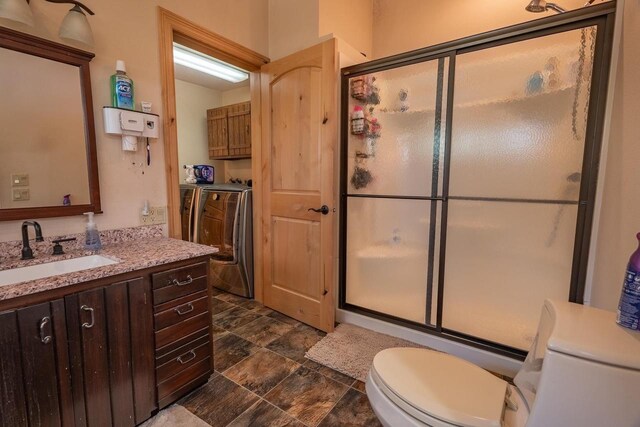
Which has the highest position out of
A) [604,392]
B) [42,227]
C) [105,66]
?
[105,66]

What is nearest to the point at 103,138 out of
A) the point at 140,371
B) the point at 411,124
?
the point at 140,371

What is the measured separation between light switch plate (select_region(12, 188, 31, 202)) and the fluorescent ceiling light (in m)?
2.04

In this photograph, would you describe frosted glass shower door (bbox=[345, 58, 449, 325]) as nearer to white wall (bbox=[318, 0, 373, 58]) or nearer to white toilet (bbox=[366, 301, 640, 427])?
white wall (bbox=[318, 0, 373, 58])

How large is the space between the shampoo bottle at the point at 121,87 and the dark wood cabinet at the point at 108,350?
3.10 ft

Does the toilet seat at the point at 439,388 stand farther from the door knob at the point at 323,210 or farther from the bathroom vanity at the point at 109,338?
the door knob at the point at 323,210

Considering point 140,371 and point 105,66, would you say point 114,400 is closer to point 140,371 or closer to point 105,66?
point 140,371

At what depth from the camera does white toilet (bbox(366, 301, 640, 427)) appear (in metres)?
0.71

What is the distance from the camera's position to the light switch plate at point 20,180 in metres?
1.34

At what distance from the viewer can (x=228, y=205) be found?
2.85 meters

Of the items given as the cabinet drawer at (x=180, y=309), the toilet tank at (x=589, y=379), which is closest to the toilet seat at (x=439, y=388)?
the toilet tank at (x=589, y=379)

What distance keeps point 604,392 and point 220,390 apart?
1.68 metres

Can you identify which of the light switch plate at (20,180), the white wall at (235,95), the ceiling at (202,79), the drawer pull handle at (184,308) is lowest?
the drawer pull handle at (184,308)

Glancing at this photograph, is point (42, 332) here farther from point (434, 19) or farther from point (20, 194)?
point (434, 19)

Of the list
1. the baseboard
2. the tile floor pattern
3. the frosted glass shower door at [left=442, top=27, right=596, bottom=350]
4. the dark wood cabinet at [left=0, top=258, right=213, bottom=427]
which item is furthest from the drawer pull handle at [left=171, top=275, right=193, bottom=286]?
the frosted glass shower door at [left=442, top=27, right=596, bottom=350]
